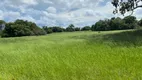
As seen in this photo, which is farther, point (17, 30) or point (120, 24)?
point (120, 24)

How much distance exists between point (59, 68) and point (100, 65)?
1136 mm

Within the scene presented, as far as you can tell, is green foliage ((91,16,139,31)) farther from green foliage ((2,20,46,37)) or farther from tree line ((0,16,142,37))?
green foliage ((2,20,46,37))

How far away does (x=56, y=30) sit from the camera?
268 feet

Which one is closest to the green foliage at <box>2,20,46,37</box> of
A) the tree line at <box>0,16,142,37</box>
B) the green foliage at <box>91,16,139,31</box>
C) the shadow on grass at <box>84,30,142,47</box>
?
the tree line at <box>0,16,142,37</box>

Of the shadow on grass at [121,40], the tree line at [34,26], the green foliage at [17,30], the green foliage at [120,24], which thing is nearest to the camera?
the shadow on grass at [121,40]

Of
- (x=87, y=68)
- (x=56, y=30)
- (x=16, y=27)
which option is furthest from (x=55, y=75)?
(x=56, y=30)

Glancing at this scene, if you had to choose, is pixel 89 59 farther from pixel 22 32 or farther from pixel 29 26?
pixel 29 26

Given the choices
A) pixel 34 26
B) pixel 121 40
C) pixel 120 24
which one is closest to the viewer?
pixel 121 40

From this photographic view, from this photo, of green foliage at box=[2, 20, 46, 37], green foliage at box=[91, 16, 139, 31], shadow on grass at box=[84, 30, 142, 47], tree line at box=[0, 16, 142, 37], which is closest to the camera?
shadow on grass at box=[84, 30, 142, 47]

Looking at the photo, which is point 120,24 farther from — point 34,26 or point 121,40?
point 121,40

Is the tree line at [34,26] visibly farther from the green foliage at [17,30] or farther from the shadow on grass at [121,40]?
the shadow on grass at [121,40]

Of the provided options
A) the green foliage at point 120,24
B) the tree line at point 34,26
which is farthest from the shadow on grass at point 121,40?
the green foliage at point 120,24

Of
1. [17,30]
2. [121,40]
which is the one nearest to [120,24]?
[17,30]

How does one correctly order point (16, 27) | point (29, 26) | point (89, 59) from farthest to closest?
1. point (29, 26)
2. point (16, 27)
3. point (89, 59)
